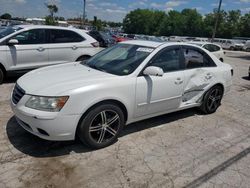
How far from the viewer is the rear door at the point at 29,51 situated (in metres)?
6.82

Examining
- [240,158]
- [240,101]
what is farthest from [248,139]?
[240,101]

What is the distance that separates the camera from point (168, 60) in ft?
15.0

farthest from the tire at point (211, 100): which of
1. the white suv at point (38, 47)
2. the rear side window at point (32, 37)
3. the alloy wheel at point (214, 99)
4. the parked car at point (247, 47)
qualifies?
the parked car at point (247, 47)

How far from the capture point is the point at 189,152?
13.0ft

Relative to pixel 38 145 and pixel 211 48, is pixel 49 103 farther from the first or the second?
pixel 211 48

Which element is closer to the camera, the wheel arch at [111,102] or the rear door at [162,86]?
the wheel arch at [111,102]

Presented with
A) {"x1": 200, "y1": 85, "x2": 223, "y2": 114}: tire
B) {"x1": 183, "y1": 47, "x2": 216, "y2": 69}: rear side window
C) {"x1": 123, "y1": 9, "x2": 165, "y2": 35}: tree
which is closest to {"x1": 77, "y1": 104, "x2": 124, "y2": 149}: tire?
{"x1": 183, "y1": 47, "x2": 216, "y2": 69}: rear side window

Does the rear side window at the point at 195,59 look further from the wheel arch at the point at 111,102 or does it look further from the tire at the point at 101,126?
the tire at the point at 101,126

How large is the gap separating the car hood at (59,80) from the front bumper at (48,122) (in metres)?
0.25

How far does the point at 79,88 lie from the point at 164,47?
1832 millimetres

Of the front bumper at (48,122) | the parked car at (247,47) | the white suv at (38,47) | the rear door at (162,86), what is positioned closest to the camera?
the front bumper at (48,122)

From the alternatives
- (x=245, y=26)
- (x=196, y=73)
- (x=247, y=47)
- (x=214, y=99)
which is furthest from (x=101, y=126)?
(x=245, y=26)

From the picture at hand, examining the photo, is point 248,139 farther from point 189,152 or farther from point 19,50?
point 19,50

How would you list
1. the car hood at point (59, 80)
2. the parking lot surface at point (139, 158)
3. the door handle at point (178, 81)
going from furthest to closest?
the door handle at point (178, 81)
the car hood at point (59, 80)
the parking lot surface at point (139, 158)
